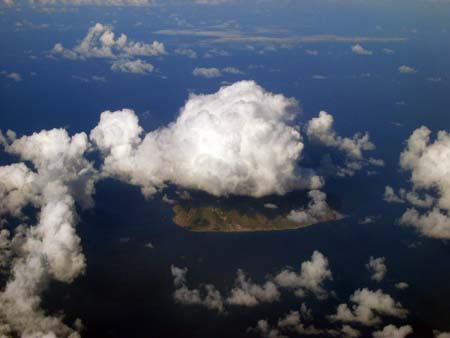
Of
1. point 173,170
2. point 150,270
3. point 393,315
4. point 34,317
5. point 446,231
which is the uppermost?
point 173,170

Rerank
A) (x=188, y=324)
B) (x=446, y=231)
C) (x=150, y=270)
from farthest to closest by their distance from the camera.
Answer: (x=446, y=231)
(x=150, y=270)
(x=188, y=324)

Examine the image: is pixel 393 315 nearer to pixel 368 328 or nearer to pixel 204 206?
pixel 368 328

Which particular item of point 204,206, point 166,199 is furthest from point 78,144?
point 204,206

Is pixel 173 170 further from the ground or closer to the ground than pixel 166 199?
further from the ground

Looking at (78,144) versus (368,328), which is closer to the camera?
(368,328)

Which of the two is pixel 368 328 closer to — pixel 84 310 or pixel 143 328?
pixel 143 328

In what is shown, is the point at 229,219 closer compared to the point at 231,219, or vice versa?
the point at 231,219

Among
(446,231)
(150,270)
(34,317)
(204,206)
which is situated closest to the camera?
(34,317)
